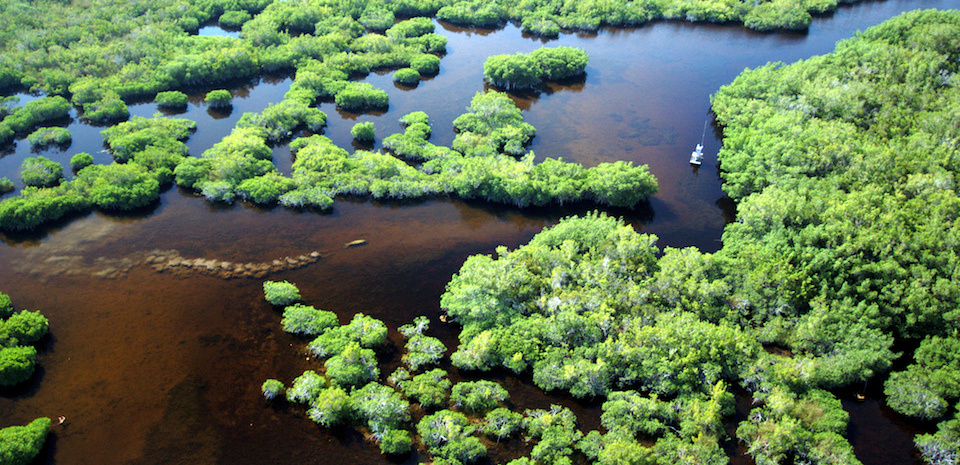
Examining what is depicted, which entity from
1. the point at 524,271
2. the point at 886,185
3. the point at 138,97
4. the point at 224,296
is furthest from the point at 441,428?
the point at 138,97

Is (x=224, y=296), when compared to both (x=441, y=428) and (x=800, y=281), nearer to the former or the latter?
(x=441, y=428)

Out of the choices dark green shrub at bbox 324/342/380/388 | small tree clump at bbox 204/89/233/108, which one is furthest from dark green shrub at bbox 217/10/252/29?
dark green shrub at bbox 324/342/380/388

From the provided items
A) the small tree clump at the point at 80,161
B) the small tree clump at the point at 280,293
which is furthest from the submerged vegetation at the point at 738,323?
the small tree clump at the point at 80,161

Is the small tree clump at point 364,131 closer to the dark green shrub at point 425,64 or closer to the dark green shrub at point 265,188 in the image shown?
the dark green shrub at point 265,188

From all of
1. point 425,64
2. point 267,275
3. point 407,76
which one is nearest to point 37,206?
point 267,275

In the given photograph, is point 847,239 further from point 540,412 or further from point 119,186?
point 119,186

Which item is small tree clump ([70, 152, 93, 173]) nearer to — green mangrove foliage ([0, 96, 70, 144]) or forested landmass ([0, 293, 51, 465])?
green mangrove foliage ([0, 96, 70, 144])
